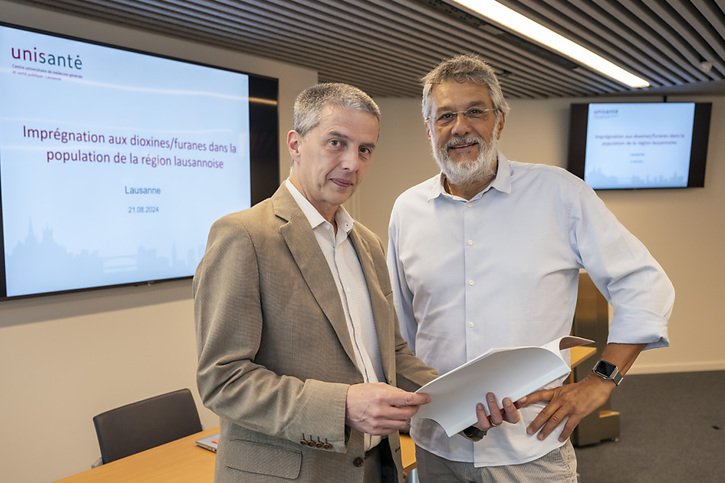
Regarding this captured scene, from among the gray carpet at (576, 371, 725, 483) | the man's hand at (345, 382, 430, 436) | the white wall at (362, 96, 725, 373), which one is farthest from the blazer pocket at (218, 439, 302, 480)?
the white wall at (362, 96, 725, 373)

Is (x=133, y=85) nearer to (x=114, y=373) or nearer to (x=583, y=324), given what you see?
(x=114, y=373)

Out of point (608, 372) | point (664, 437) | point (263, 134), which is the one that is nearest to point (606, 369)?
point (608, 372)

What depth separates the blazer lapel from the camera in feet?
4.48

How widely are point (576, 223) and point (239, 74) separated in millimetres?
3127

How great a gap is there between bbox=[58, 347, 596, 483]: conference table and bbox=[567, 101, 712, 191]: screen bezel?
525cm

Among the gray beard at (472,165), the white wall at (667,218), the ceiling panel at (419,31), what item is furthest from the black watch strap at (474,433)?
the white wall at (667,218)

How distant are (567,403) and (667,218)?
6.13 metres

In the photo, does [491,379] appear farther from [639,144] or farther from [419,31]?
[639,144]

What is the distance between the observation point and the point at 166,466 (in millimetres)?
2236

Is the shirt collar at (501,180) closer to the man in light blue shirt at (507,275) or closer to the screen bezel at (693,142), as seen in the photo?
the man in light blue shirt at (507,275)

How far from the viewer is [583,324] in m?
4.81

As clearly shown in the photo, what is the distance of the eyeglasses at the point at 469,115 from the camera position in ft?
6.10

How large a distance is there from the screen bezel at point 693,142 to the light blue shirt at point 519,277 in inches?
208

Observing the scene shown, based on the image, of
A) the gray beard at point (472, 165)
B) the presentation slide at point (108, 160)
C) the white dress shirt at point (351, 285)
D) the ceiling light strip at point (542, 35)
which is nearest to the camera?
the white dress shirt at point (351, 285)
